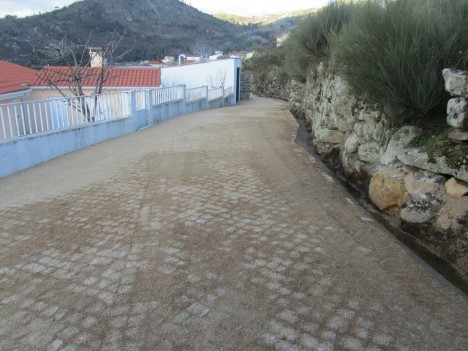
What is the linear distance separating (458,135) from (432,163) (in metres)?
0.41

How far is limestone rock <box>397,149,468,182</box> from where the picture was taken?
13.1 ft

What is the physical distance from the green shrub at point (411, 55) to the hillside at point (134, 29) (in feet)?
87.6

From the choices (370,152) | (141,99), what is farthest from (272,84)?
(370,152)

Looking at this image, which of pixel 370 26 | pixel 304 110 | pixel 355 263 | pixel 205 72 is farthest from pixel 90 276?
pixel 205 72

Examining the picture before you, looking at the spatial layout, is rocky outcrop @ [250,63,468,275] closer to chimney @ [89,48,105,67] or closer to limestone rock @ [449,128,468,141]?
limestone rock @ [449,128,468,141]

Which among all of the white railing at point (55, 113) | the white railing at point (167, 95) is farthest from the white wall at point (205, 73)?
the white railing at point (55, 113)

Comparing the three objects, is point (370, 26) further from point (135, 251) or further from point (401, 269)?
point (135, 251)

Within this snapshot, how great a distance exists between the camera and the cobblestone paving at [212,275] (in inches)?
107

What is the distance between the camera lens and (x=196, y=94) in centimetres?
1958

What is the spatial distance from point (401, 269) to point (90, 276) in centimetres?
286

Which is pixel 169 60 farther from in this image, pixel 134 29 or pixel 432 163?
pixel 432 163

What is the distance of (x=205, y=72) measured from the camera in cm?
2698

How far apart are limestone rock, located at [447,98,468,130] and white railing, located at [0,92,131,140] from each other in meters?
7.12

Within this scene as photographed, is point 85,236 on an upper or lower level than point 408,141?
lower
